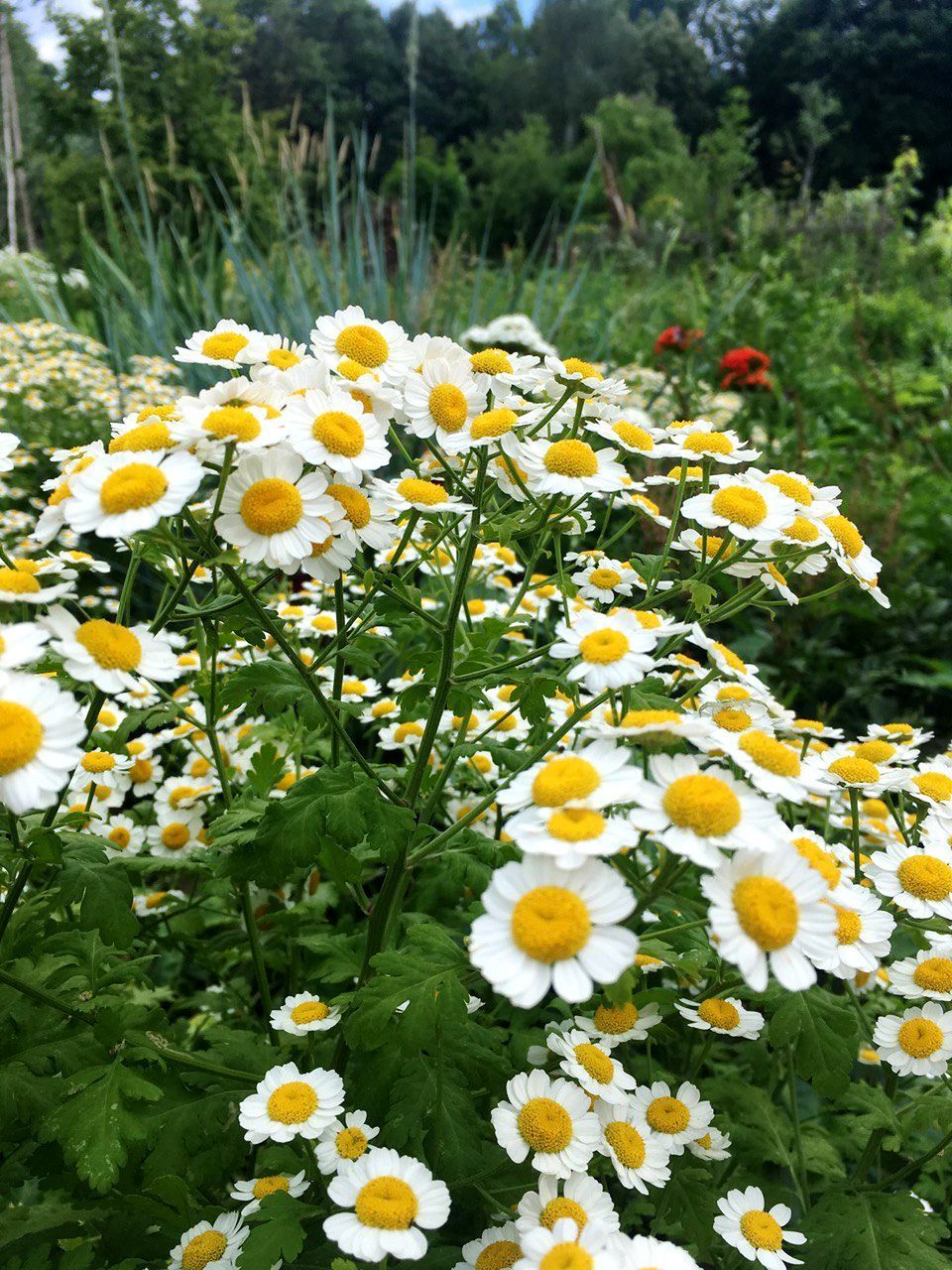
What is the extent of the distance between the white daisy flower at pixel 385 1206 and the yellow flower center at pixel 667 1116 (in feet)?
1.29

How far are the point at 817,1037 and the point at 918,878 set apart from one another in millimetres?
270

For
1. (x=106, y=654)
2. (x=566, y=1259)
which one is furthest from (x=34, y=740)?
(x=566, y=1259)

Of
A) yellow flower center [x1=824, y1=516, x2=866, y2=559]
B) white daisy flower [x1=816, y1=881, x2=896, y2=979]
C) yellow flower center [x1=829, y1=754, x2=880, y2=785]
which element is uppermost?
yellow flower center [x1=824, y1=516, x2=866, y2=559]

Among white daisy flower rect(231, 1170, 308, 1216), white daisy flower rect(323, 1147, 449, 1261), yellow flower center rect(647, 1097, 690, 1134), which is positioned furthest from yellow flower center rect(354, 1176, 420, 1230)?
yellow flower center rect(647, 1097, 690, 1134)

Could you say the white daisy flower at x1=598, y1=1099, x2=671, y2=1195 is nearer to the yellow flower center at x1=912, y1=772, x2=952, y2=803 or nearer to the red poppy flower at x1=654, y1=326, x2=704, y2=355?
the yellow flower center at x1=912, y1=772, x2=952, y2=803

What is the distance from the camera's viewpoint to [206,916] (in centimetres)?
214

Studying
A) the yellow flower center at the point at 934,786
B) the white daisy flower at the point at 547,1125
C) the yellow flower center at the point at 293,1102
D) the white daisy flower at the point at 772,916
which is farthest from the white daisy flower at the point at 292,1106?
the yellow flower center at the point at 934,786

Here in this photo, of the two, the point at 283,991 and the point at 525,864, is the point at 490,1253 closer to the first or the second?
the point at 525,864

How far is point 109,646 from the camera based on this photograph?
1.02 m

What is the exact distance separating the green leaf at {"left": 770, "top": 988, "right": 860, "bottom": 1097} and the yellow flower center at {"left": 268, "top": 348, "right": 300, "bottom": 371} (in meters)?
1.16

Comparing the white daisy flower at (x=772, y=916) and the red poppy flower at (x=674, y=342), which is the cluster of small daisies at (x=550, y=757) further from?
the red poppy flower at (x=674, y=342)

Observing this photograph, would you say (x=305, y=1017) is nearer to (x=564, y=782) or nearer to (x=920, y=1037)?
(x=564, y=782)

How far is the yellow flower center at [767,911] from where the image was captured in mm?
→ 838

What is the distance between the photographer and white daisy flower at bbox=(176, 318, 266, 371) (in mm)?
1354
